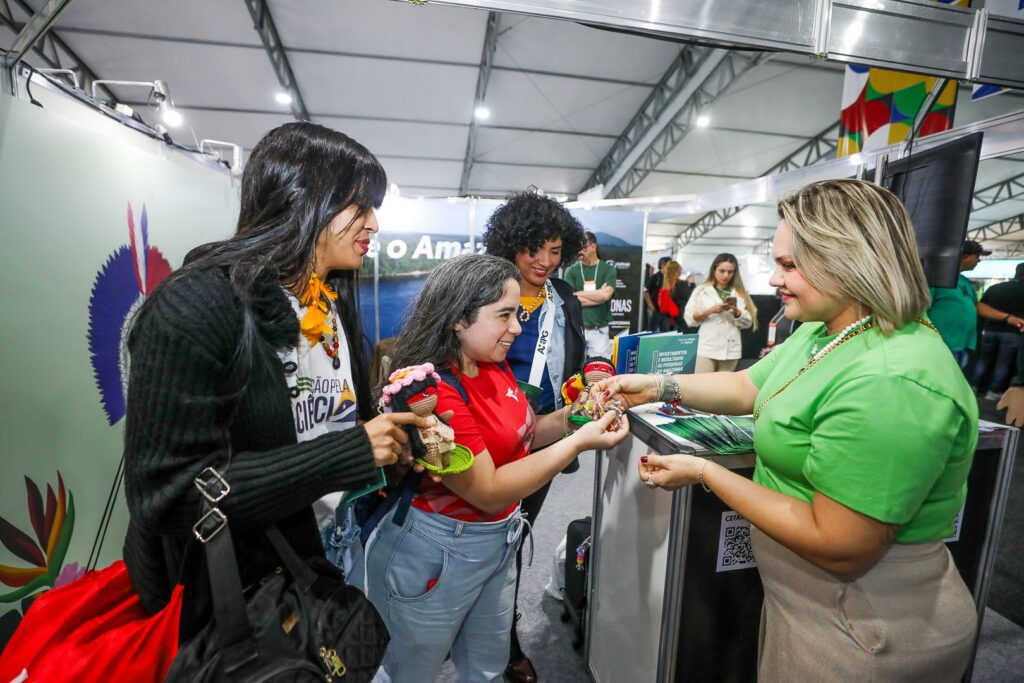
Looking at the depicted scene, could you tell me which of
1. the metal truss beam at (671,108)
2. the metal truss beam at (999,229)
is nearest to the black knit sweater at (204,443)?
the metal truss beam at (671,108)

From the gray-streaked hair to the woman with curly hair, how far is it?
68 cm

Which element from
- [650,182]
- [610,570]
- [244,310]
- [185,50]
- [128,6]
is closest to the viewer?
[244,310]

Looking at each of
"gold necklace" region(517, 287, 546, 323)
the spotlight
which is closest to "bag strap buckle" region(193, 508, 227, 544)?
"gold necklace" region(517, 287, 546, 323)

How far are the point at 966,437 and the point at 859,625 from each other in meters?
0.42

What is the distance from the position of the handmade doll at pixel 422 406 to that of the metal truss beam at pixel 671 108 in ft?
22.1

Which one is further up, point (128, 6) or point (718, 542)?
point (128, 6)

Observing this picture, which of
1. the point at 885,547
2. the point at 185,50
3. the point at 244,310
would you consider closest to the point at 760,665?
the point at 885,547

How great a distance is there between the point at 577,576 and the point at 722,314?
10.7 feet

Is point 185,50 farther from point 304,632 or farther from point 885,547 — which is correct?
point 885,547

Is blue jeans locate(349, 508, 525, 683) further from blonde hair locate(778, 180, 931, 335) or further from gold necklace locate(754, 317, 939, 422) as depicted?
blonde hair locate(778, 180, 931, 335)

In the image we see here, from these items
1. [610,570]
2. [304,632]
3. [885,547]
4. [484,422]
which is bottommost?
[610,570]

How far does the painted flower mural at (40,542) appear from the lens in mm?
1777

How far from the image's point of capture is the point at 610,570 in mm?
1727

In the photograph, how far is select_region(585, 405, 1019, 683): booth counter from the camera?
4.42 feet
